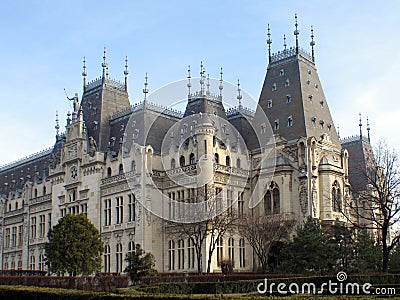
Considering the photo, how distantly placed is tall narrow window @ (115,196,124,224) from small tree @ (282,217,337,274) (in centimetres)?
1898

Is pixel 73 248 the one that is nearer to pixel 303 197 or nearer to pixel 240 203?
pixel 240 203

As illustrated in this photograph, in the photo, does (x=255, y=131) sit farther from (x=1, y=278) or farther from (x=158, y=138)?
(x=1, y=278)

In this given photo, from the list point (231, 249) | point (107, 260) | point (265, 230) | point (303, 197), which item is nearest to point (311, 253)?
point (265, 230)

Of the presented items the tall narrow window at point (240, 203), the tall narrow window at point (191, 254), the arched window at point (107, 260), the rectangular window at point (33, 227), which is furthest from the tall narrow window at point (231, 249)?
the rectangular window at point (33, 227)

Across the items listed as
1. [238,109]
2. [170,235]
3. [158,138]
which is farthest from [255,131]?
[170,235]

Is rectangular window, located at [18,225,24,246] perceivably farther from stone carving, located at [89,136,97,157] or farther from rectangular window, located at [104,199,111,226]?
rectangular window, located at [104,199,111,226]

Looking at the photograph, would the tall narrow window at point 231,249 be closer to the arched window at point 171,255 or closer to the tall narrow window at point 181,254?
the tall narrow window at point 181,254

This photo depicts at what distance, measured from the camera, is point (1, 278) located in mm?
38188

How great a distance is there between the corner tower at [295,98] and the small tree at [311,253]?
12344mm

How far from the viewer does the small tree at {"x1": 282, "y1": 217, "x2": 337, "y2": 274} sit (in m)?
47.0

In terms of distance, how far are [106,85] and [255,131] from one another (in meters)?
20.2

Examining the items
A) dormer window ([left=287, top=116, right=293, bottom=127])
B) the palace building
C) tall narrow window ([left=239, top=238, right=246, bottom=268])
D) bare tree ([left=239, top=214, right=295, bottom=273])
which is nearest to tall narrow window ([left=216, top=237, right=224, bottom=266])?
the palace building

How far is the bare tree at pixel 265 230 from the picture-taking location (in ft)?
170

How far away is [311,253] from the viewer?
46969 mm
